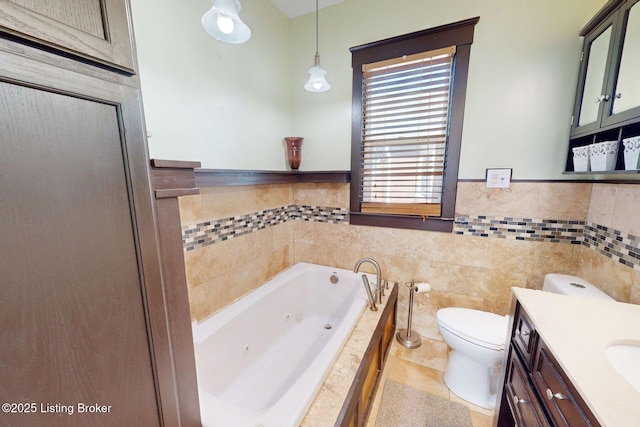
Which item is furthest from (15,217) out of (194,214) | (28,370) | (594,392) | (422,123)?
(422,123)

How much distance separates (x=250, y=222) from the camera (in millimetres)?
1911

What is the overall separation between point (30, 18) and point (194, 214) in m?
1.19

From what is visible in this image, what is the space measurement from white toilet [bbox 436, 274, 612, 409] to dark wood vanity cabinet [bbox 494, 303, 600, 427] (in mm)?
302

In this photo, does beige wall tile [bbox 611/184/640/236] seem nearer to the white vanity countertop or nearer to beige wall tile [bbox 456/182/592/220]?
beige wall tile [bbox 456/182/592/220]

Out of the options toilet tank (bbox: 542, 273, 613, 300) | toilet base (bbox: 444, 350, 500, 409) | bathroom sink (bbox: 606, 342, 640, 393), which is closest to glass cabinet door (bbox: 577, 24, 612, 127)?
toilet tank (bbox: 542, 273, 613, 300)

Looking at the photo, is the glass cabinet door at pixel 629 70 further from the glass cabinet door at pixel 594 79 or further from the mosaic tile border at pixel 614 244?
the mosaic tile border at pixel 614 244

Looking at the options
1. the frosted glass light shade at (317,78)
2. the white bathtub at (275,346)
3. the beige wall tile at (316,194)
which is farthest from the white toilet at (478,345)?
the frosted glass light shade at (317,78)

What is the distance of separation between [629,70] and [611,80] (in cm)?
9

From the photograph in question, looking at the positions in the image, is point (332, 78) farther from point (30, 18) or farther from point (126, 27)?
point (30, 18)

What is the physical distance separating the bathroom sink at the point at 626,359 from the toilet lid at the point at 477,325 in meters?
0.68

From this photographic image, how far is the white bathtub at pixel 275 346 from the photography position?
98 centimetres

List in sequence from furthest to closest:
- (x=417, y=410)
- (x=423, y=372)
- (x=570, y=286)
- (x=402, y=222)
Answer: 1. (x=402, y=222)
2. (x=423, y=372)
3. (x=417, y=410)
4. (x=570, y=286)

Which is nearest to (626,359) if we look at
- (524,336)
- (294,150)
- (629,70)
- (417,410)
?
(524,336)

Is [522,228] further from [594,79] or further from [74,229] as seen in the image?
[74,229]
